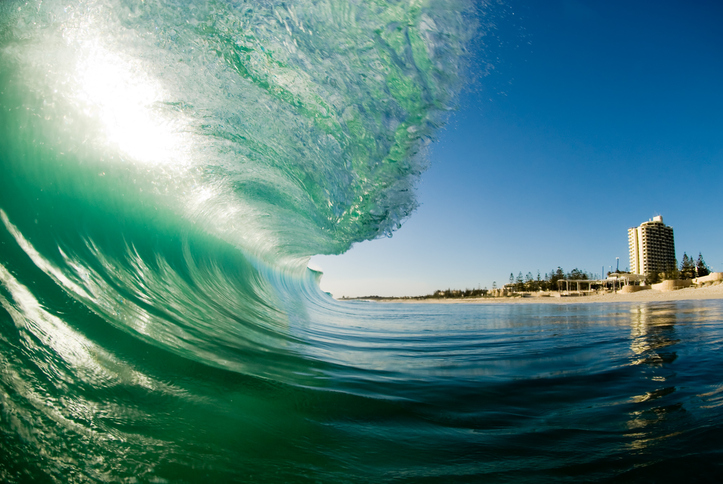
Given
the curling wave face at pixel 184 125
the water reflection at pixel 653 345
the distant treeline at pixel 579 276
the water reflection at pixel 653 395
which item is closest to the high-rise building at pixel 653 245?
the distant treeline at pixel 579 276

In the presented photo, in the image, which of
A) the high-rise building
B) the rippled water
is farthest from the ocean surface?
the high-rise building

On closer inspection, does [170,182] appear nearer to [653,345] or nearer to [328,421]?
[328,421]

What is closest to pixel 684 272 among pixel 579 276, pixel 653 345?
pixel 579 276

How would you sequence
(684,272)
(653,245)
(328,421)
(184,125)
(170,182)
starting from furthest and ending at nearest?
(653,245), (684,272), (170,182), (184,125), (328,421)

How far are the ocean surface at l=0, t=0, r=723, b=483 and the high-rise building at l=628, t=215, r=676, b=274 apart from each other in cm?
13632

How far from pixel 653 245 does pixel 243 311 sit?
472ft

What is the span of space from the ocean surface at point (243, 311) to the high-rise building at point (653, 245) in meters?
136

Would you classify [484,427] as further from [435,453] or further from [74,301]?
[74,301]

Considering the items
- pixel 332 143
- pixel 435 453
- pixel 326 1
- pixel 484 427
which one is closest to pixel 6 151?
pixel 326 1

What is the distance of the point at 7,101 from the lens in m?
3.06

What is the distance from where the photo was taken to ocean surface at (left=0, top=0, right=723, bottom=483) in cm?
142

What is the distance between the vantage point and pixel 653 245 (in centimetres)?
11375

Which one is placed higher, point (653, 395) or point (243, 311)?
point (243, 311)

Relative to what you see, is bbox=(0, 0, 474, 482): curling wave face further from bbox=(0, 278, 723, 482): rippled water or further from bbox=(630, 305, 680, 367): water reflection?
bbox=(630, 305, 680, 367): water reflection
